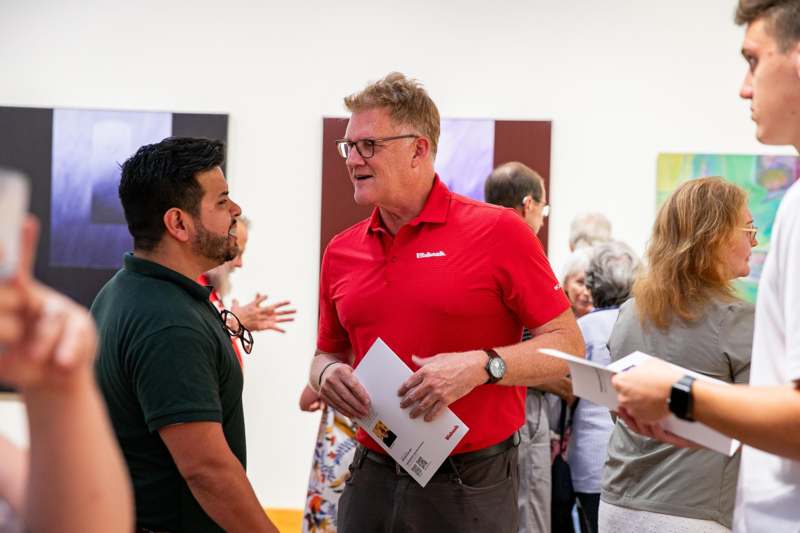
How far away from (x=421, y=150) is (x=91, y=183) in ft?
11.0

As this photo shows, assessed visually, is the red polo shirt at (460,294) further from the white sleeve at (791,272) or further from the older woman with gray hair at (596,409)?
the older woman with gray hair at (596,409)

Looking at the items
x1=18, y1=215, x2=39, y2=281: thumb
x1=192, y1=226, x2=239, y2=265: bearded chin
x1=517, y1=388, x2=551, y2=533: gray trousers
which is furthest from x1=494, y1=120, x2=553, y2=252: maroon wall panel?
x1=18, y1=215, x2=39, y2=281: thumb

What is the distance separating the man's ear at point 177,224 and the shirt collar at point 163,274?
0.10 metres

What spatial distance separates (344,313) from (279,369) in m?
3.03

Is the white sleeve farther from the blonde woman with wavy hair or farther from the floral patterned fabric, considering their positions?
the floral patterned fabric

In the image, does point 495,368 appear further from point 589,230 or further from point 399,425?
point 589,230

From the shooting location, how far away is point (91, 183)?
5.47 m

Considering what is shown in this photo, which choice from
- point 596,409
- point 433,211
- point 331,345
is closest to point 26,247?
point 433,211

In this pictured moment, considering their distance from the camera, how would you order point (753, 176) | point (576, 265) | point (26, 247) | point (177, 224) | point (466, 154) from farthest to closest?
1. point (466, 154)
2. point (753, 176)
3. point (576, 265)
4. point (177, 224)
5. point (26, 247)

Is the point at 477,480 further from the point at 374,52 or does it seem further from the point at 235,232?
the point at 374,52

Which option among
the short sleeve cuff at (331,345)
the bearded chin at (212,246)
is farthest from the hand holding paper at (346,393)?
the bearded chin at (212,246)

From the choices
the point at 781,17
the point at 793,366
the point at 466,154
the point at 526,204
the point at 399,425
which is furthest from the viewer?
the point at 466,154

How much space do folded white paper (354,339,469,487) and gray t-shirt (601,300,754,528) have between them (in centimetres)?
68

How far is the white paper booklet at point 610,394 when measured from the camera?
1.63m
